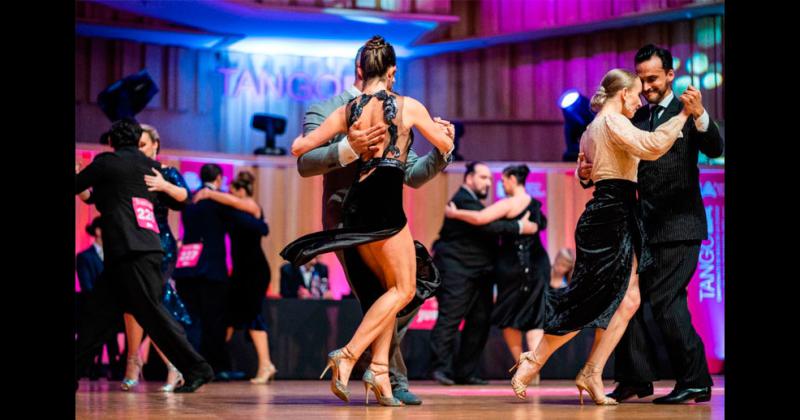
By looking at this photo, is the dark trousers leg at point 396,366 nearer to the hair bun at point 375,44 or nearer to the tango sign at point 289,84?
the hair bun at point 375,44

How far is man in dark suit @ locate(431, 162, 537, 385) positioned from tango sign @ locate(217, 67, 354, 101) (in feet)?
16.0

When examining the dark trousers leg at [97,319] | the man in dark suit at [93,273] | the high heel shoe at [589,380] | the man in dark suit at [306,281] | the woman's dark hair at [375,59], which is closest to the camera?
the woman's dark hair at [375,59]

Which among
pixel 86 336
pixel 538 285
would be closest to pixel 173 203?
pixel 86 336

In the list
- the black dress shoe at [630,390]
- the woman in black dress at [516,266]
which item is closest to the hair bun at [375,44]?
the black dress shoe at [630,390]

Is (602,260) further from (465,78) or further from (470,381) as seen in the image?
(465,78)

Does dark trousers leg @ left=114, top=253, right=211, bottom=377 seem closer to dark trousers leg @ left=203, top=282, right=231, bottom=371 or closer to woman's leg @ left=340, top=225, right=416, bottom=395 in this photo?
woman's leg @ left=340, top=225, right=416, bottom=395

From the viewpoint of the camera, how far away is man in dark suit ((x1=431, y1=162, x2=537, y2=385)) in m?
7.80

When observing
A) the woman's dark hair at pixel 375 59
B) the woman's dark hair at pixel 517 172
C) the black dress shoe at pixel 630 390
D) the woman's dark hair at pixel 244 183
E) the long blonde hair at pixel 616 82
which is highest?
the woman's dark hair at pixel 375 59

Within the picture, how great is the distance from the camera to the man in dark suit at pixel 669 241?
16.0ft

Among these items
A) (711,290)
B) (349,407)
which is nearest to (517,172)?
(711,290)

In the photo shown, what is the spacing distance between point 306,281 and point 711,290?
3.63 metres

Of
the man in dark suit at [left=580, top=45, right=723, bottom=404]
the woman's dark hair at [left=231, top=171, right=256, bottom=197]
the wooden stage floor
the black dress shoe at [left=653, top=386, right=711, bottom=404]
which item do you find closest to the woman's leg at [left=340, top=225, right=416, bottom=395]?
the wooden stage floor

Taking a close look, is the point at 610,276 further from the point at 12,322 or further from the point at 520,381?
the point at 12,322

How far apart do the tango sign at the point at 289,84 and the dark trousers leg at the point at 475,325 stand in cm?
505
